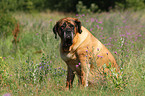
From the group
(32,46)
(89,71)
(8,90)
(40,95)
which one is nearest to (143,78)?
(89,71)

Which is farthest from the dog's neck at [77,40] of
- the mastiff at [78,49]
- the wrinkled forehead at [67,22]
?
the wrinkled forehead at [67,22]

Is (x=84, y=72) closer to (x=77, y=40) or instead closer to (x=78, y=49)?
(x=78, y=49)

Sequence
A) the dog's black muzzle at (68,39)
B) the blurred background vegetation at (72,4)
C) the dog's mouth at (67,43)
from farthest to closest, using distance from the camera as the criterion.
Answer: the blurred background vegetation at (72,4) < the dog's mouth at (67,43) < the dog's black muzzle at (68,39)

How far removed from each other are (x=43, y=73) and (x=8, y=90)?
755mm

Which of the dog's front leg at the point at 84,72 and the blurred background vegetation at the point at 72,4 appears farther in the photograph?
the blurred background vegetation at the point at 72,4

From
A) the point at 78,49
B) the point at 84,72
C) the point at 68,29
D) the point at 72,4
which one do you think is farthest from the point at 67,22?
the point at 72,4

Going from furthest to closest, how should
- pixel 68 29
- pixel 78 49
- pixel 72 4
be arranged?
pixel 72 4, pixel 78 49, pixel 68 29

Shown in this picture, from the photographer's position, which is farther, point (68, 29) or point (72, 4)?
point (72, 4)

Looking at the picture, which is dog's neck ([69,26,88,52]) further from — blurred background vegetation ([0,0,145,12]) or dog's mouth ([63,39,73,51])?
blurred background vegetation ([0,0,145,12])

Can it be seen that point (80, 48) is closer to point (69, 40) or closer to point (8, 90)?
point (69, 40)

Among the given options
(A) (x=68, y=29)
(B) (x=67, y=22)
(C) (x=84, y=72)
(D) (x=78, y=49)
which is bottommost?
(C) (x=84, y=72)

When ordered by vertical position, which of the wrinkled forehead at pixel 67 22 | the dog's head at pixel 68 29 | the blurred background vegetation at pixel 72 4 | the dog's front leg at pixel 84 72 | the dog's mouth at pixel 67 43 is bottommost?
the blurred background vegetation at pixel 72 4

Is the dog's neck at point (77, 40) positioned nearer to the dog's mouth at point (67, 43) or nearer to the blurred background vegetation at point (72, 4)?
the dog's mouth at point (67, 43)

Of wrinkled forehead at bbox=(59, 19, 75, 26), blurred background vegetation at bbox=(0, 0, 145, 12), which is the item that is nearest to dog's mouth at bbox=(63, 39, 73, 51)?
wrinkled forehead at bbox=(59, 19, 75, 26)
